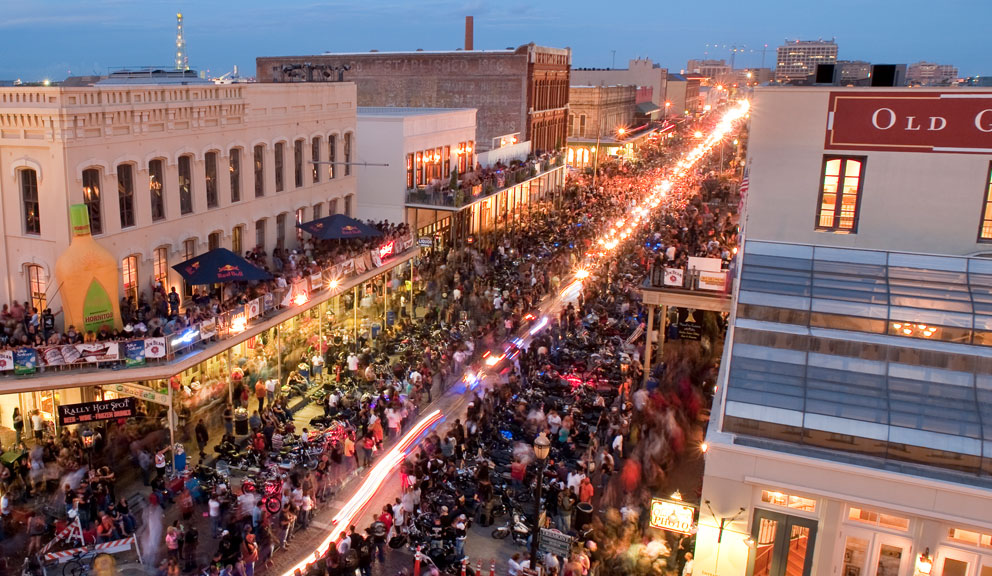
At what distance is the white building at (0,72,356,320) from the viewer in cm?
1889

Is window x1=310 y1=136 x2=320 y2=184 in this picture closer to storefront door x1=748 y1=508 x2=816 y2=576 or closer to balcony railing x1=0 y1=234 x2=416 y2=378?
balcony railing x1=0 y1=234 x2=416 y2=378

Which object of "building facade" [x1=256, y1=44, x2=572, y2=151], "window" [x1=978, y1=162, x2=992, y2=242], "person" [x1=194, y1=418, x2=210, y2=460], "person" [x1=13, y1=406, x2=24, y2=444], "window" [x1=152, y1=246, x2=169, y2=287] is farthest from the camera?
"building facade" [x1=256, y1=44, x2=572, y2=151]

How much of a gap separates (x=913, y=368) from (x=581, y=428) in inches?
343

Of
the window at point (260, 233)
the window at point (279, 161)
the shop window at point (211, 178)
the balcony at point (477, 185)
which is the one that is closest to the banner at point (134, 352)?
the shop window at point (211, 178)

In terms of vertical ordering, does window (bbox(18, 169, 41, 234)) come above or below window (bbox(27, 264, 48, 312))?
above

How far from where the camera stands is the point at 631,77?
114m

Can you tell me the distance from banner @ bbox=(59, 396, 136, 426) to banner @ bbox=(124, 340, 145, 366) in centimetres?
104

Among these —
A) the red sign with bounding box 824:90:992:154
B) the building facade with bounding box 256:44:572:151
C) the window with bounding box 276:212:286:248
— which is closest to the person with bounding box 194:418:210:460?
the window with bounding box 276:212:286:248

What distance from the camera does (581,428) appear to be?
21.0 m

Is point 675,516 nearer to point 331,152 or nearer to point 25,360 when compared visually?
point 25,360

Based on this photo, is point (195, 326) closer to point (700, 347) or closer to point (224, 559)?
point (224, 559)

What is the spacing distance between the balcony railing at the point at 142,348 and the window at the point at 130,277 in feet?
8.80

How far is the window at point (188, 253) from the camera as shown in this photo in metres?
23.2

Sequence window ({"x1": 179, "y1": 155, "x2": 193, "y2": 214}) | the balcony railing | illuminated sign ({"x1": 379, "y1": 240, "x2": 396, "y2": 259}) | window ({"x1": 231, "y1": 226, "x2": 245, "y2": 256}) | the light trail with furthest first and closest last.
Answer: illuminated sign ({"x1": 379, "y1": 240, "x2": 396, "y2": 259}) < window ({"x1": 231, "y1": 226, "x2": 245, "y2": 256}) < window ({"x1": 179, "y1": 155, "x2": 193, "y2": 214}) < the balcony railing < the light trail
